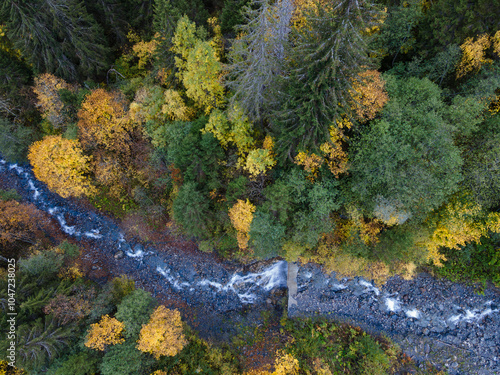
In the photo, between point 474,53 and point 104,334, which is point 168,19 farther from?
point 104,334

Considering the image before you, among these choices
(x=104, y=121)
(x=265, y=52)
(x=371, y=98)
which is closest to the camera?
(x=265, y=52)

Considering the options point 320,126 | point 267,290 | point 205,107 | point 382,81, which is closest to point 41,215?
point 205,107

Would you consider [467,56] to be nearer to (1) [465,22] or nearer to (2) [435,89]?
(1) [465,22]

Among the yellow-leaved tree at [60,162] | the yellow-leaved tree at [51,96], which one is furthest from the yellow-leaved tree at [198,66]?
the yellow-leaved tree at [51,96]

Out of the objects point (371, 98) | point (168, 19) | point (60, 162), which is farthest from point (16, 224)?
point (371, 98)

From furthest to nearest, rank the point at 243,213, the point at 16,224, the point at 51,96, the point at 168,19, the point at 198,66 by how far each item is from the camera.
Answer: the point at 16,224, the point at 51,96, the point at 168,19, the point at 243,213, the point at 198,66

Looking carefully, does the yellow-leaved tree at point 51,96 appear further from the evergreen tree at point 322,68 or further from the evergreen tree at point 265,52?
the evergreen tree at point 322,68

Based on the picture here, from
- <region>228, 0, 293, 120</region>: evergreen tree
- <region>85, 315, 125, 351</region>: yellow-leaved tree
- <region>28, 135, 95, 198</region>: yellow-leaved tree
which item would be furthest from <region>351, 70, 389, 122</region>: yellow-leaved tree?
<region>85, 315, 125, 351</region>: yellow-leaved tree
